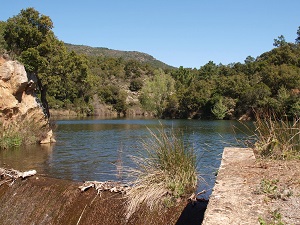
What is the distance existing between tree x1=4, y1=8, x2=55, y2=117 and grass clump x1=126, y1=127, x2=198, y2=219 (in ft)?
54.0

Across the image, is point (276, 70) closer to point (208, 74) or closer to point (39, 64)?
point (208, 74)

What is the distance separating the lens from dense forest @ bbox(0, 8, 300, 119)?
21.7 meters

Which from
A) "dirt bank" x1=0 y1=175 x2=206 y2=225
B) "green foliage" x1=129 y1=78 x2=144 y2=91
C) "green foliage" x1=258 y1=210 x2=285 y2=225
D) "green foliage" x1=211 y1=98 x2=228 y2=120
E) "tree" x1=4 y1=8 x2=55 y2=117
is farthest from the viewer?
"green foliage" x1=129 y1=78 x2=144 y2=91

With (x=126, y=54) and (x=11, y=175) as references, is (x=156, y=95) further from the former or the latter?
(x=126, y=54)

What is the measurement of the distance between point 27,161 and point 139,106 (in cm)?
6733

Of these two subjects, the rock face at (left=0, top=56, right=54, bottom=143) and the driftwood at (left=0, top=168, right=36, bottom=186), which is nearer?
the driftwood at (left=0, top=168, right=36, bottom=186)

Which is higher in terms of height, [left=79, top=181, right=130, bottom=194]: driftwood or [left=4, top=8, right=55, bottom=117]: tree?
[left=4, top=8, right=55, bottom=117]: tree

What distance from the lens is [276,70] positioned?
56000 millimetres

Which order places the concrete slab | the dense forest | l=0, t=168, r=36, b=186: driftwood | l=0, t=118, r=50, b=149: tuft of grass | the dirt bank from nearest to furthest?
the concrete slab, the dirt bank, l=0, t=168, r=36, b=186: driftwood, l=0, t=118, r=50, b=149: tuft of grass, the dense forest

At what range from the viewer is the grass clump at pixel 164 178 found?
220 inches

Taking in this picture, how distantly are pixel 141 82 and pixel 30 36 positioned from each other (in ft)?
240

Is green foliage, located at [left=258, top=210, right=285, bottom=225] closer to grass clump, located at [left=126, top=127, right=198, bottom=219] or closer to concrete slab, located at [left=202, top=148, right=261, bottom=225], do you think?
concrete slab, located at [left=202, top=148, right=261, bottom=225]

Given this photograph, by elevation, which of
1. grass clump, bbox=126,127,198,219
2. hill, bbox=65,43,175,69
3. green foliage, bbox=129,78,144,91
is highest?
hill, bbox=65,43,175,69

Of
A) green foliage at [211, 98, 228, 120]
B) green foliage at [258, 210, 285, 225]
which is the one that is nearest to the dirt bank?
green foliage at [258, 210, 285, 225]
